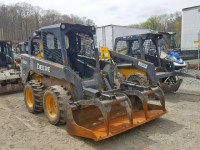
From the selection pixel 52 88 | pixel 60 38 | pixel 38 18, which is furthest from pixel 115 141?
pixel 38 18

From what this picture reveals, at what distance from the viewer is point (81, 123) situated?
457 centimetres

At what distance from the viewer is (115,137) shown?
4.29 m

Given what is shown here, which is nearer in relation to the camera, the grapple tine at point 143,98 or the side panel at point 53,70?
the grapple tine at point 143,98

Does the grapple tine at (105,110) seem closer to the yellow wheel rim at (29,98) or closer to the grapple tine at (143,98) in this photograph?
the grapple tine at (143,98)

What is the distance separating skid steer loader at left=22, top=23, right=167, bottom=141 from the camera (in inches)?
166

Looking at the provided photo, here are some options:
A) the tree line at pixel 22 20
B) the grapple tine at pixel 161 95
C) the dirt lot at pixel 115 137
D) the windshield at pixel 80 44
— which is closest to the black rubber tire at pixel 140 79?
the dirt lot at pixel 115 137

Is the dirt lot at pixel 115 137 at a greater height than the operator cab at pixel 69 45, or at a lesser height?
lesser

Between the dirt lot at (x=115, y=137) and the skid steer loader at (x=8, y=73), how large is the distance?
9.21 feet

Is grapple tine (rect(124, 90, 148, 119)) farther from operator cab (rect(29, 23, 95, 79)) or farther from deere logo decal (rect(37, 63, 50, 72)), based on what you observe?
deere logo decal (rect(37, 63, 50, 72))

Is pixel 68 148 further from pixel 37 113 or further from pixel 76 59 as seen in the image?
pixel 76 59

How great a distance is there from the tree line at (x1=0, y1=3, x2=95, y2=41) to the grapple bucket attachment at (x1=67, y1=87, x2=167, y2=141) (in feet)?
96.3

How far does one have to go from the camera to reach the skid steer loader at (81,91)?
4.21m

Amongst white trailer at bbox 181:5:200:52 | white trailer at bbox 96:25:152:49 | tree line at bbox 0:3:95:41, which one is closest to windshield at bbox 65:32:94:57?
white trailer at bbox 181:5:200:52

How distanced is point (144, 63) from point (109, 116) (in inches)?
139
